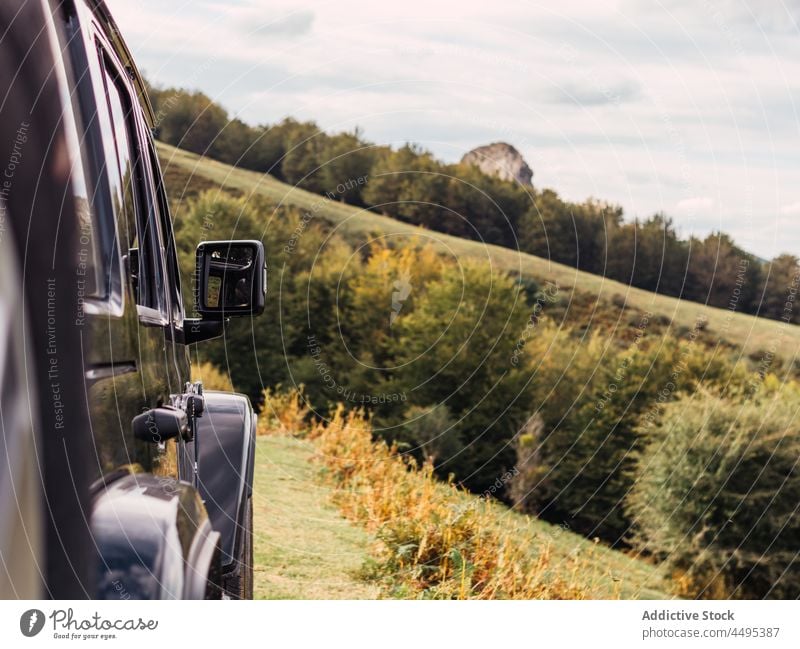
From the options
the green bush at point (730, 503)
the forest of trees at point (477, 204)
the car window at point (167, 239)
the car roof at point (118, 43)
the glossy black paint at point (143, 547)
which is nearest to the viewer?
the glossy black paint at point (143, 547)

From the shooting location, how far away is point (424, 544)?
6.21 m

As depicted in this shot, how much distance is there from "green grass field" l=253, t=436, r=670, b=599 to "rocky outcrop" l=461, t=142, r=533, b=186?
1106 cm

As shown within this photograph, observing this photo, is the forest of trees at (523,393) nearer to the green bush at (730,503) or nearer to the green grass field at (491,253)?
the green bush at (730,503)

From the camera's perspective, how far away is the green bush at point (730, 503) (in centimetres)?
1777

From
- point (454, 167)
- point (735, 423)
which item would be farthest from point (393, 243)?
point (735, 423)

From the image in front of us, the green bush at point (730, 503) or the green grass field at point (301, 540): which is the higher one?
the green grass field at point (301, 540)

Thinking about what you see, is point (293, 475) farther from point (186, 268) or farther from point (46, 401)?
point (186, 268)

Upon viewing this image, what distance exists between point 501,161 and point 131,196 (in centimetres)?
2354

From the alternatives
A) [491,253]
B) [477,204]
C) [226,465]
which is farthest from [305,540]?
[491,253]

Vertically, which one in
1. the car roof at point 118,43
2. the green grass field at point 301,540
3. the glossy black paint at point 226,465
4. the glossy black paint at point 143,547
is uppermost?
the car roof at point 118,43

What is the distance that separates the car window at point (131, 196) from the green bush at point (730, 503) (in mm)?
15811

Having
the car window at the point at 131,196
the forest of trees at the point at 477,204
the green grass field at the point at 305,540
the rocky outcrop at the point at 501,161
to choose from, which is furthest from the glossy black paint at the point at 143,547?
the forest of trees at the point at 477,204

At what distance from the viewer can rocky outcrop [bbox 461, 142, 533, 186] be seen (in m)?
22.3
